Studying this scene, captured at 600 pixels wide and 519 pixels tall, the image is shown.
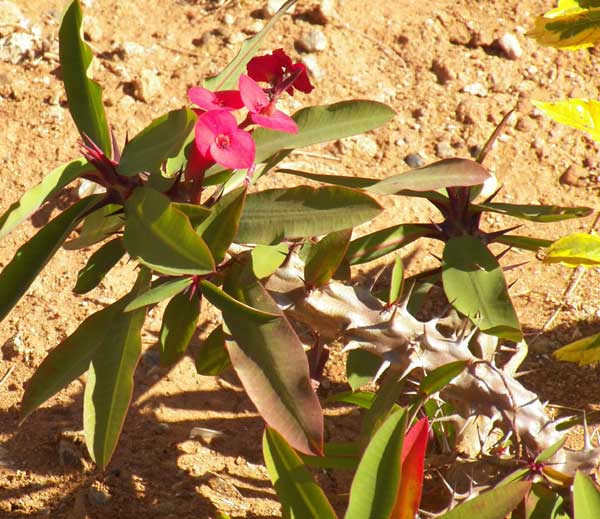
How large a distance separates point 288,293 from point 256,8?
62.1 inches

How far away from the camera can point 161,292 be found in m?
1.34

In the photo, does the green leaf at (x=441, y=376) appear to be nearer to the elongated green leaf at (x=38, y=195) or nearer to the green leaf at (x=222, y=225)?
the green leaf at (x=222, y=225)

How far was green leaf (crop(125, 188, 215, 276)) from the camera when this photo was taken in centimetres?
127

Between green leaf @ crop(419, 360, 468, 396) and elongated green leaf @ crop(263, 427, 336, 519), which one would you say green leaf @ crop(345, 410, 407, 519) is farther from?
green leaf @ crop(419, 360, 468, 396)

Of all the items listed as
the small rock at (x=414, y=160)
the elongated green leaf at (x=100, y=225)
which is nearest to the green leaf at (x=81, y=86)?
the elongated green leaf at (x=100, y=225)

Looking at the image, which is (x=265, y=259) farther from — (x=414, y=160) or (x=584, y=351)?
(x=414, y=160)

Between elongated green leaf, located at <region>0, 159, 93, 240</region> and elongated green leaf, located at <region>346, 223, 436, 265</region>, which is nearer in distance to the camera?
elongated green leaf, located at <region>0, 159, 93, 240</region>

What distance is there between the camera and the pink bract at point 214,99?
1267mm

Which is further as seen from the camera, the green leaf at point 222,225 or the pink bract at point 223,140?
the green leaf at point 222,225

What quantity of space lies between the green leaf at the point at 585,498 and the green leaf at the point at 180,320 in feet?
2.37

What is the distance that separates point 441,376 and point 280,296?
1.14 ft

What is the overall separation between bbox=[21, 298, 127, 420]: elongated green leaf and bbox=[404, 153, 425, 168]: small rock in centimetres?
122

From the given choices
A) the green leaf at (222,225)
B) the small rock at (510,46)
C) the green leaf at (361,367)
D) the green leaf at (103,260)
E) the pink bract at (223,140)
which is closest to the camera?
the pink bract at (223,140)

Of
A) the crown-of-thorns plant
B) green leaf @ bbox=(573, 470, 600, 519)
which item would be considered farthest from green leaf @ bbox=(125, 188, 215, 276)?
green leaf @ bbox=(573, 470, 600, 519)
